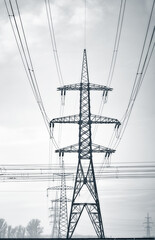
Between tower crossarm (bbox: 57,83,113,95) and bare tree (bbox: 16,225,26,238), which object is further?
bare tree (bbox: 16,225,26,238)

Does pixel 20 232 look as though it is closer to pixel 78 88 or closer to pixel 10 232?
pixel 10 232

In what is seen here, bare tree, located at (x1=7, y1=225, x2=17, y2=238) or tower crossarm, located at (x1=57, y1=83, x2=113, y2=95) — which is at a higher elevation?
tower crossarm, located at (x1=57, y1=83, x2=113, y2=95)

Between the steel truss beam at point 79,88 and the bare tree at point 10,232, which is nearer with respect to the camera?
the steel truss beam at point 79,88

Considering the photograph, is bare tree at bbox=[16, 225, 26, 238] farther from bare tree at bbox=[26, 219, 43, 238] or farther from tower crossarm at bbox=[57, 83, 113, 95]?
tower crossarm at bbox=[57, 83, 113, 95]

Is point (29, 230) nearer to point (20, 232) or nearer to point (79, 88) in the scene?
point (20, 232)

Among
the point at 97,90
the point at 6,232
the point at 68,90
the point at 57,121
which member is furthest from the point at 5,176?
the point at 6,232

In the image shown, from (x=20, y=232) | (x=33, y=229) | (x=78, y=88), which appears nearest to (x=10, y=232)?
(x=20, y=232)

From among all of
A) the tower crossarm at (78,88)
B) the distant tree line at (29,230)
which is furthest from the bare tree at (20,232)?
the tower crossarm at (78,88)

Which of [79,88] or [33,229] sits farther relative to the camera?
[33,229]

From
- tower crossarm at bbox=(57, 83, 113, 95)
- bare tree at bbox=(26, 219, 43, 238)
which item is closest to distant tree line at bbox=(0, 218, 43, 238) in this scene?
bare tree at bbox=(26, 219, 43, 238)

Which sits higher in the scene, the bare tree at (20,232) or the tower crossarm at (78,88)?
the tower crossarm at (78,88)

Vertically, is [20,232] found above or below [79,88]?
below

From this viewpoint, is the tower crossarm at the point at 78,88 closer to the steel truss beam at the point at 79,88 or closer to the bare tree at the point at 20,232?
the steel truss beam at the point at 79,88

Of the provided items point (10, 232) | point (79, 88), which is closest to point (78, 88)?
point (79, 88)
